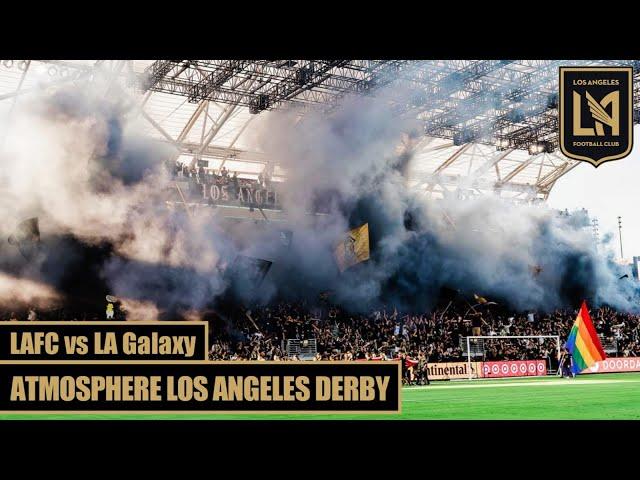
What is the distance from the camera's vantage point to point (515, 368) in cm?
2328

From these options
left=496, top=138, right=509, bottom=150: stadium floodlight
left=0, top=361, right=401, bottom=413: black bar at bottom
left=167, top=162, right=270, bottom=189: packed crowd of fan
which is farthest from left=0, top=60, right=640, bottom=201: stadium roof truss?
left=0, top=361, right=401, bottom=413: black bar at bottom

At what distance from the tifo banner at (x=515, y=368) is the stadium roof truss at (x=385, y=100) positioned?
485 cm

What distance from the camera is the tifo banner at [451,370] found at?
71.2ft

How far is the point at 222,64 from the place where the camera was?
19250mm

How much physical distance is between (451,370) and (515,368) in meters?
2.29

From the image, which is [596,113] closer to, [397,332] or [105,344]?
[105,344]

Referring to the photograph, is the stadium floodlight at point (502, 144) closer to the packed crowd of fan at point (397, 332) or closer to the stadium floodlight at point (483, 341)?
the packed crowd of fan at point (397, 332)

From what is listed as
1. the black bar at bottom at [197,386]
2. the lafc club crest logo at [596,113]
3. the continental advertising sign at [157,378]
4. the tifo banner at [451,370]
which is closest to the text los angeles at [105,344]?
the continental advertising sign at [157,378]

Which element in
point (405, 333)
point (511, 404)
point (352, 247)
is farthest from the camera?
point (405, 333)

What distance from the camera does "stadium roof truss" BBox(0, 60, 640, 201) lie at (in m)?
17.7

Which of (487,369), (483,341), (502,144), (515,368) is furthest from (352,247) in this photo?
(515,368)

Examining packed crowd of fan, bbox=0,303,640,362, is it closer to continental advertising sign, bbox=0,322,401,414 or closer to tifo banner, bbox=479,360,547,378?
tifo banner, bbox=479,360,547,378
